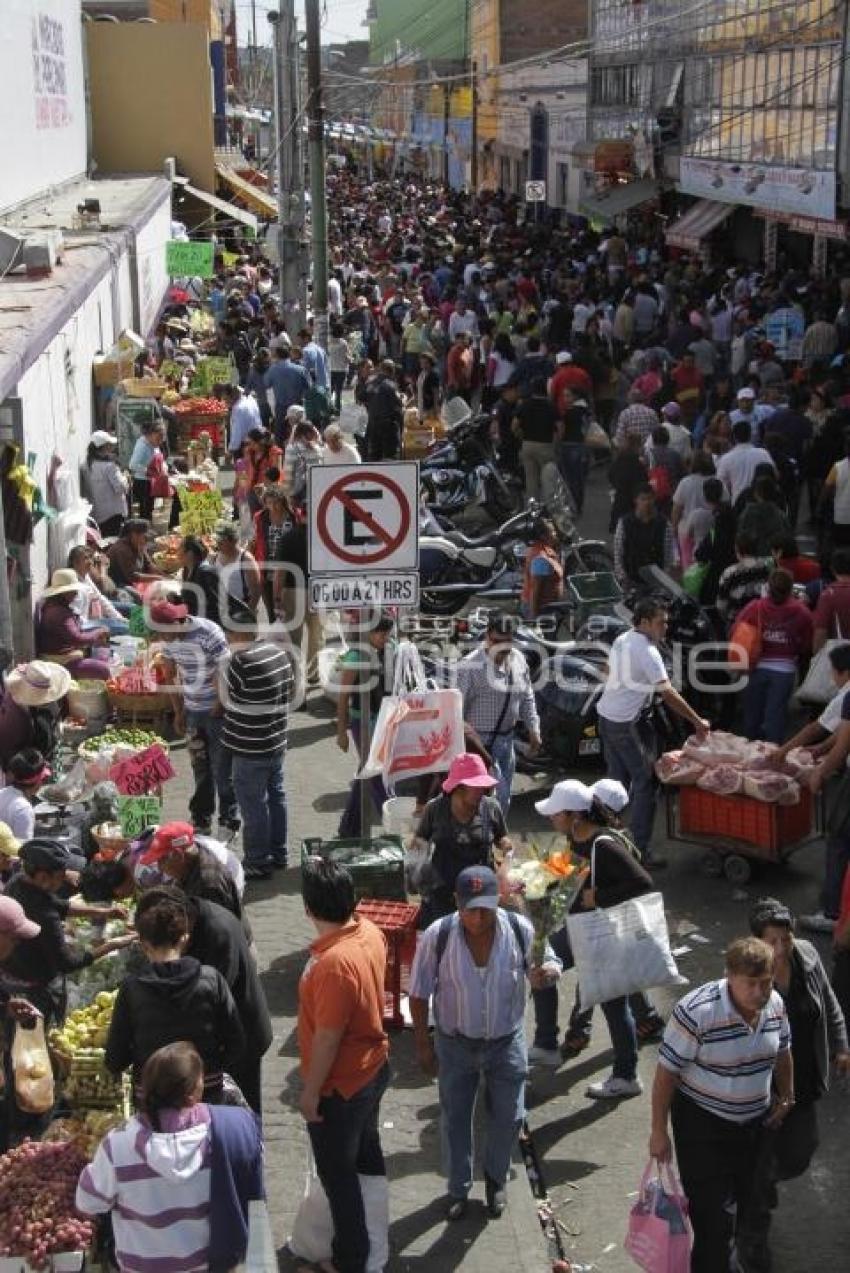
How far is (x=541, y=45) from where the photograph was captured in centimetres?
7031

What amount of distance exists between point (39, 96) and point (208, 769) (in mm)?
17635

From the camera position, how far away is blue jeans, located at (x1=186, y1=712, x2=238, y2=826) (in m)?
10.7

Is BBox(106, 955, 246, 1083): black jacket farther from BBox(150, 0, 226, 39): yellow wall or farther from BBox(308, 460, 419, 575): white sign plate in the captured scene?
BBox(150, 0, 226, 39): yellow wall

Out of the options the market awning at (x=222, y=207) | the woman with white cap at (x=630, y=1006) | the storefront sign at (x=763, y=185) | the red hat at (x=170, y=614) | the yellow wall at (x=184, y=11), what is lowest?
the woman with white cap at (x=630, y=1006)

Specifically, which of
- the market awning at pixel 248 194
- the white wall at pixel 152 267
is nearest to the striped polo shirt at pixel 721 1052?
the white wall at pixel 152 267

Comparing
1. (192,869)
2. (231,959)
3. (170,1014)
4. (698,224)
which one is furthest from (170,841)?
(698,224)

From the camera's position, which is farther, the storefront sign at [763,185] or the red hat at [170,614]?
the storefront sign at [763,185]

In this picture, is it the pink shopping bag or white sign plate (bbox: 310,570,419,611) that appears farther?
white sign plate (bbox: 310,570,419,611)

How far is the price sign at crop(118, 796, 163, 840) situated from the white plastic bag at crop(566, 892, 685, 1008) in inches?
94.3

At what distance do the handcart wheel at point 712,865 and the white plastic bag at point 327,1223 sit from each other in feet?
14.0

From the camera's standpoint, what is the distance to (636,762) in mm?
10156

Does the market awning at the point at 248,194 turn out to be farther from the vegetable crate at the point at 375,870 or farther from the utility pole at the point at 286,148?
the vegetable crate at the point at 375,870

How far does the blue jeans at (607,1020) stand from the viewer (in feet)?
25.1

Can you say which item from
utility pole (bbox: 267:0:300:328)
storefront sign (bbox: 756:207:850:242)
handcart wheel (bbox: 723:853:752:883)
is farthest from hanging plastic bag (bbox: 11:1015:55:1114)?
utility pole (bbox: 267:0:300:328)
